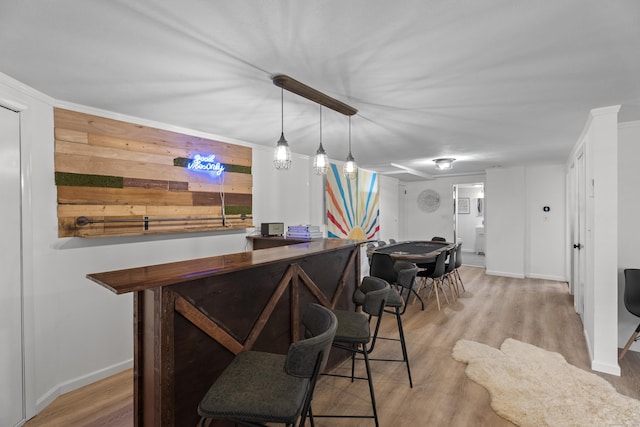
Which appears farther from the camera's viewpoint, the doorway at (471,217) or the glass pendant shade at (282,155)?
the doorway at (471,217)

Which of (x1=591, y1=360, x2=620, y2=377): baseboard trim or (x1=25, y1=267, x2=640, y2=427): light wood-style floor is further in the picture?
(x1=591, y1=360, x2=620, y2=377): baseboard trim

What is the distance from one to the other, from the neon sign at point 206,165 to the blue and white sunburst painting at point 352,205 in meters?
2.21

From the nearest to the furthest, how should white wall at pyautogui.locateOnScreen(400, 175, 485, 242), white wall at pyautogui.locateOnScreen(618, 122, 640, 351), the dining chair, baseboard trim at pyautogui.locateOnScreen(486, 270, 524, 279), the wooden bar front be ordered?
the wooden bar front, the dining chair, white wall at pyautogui.locateOnScreen(618, 122, 640, 351), baseboard trim at pyautogui.locateOnScreen(486, 270, 524, 279), white wall at pyautogui.locateOnScreen(400, 175, 485, 242)

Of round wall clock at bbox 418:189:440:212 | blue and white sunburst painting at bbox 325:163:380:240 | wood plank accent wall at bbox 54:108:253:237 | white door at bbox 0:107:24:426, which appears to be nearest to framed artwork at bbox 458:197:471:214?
round wall clock at bbox 418:189:440:212

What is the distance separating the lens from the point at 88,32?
1568mm

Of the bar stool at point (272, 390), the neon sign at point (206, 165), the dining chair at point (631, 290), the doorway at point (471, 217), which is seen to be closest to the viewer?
the bar stool at point (272, 390)

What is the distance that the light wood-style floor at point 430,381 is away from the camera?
7.38 ft

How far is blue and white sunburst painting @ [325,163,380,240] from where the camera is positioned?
18.5 ft

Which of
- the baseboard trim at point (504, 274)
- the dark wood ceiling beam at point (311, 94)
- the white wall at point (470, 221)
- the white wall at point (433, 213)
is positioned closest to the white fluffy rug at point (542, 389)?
the dark wood ceiling beam at point (311, 94)

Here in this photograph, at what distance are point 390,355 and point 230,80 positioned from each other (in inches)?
114

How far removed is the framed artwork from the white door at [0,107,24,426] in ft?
34.8

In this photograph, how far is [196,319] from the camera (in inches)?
65.0

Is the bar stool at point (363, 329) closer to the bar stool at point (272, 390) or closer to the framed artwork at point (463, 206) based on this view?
the bar stool at point (272, 390)

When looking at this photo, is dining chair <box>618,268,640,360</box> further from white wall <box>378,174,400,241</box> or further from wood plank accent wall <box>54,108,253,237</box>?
white wall <box>378,174,400,241</box>
